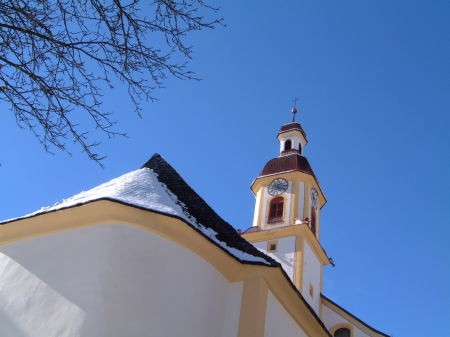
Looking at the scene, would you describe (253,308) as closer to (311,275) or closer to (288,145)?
(311,275)

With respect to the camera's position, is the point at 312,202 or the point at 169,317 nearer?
the point at 169,317

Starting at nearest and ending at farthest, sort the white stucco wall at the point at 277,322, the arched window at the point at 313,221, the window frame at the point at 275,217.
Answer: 1. the white stucco wall at the point at 277,322
2. the window frame at the point at 275,217
3. the arched window at the point at 313,221

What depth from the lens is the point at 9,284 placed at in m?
8.25

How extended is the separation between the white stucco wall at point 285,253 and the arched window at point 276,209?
4.54ft

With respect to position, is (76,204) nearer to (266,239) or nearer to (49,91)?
(49,91)

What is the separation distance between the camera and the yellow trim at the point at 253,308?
27.9ft

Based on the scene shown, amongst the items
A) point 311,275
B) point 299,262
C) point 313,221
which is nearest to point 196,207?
point 299,262

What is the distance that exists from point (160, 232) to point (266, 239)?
14256 mm

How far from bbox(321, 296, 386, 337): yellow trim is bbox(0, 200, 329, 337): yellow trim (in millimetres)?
13265

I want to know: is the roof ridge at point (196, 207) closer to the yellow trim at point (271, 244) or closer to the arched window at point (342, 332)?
the yellow trim at point (271, 244)

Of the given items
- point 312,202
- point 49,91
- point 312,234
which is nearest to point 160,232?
point 49,91

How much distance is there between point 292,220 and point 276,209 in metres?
1.14

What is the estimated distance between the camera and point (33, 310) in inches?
306

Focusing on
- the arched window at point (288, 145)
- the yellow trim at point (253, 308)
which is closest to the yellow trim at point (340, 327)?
the arched window at point (288, 145)
